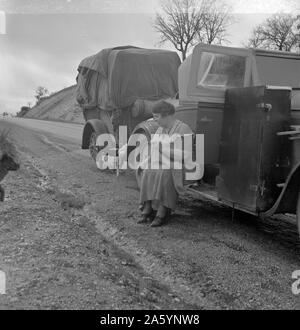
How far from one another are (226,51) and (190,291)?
10.9ft

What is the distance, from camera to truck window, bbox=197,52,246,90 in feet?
19.7

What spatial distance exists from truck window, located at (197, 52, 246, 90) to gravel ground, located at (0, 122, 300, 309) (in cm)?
183

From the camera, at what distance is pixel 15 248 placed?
15.2 feet

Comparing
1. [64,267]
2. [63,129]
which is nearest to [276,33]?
[63,129]

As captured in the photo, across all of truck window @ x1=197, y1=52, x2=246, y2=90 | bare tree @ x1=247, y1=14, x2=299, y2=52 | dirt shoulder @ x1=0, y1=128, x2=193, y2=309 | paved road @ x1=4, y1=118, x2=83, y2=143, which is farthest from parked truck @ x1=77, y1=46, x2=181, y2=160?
bare tree @ x1=247, y1=14, x2=299, y2=52

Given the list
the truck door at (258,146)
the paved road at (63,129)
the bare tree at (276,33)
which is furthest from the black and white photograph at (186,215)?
the bare tree at (276,33)

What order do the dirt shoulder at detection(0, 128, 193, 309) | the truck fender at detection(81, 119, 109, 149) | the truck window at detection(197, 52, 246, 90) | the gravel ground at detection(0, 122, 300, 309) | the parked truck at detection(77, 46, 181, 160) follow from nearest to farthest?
the dirt shoulder at detection(0, 128, 193, 309) < the gravel ground at detection(0, 122, 300, 309) < the truck window at detection(197, 52, 246, 90) < the parked truck at detection(77, 46, 181, 160) < the truck fender at detection(81, 119, 109, 149)

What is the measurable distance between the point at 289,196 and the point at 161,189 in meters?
1.80

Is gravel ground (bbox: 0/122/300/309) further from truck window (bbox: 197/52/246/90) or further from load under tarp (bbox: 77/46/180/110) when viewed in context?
load under tarp (bbox: 77/46/180/110)

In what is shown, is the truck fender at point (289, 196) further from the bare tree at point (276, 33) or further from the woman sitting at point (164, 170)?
the bare tree at point (276, 33)

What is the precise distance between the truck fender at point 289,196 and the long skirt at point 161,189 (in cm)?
152

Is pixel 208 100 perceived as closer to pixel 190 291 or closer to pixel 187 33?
pixel 190 291

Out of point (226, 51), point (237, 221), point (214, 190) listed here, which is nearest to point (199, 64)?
point (226, 51)
